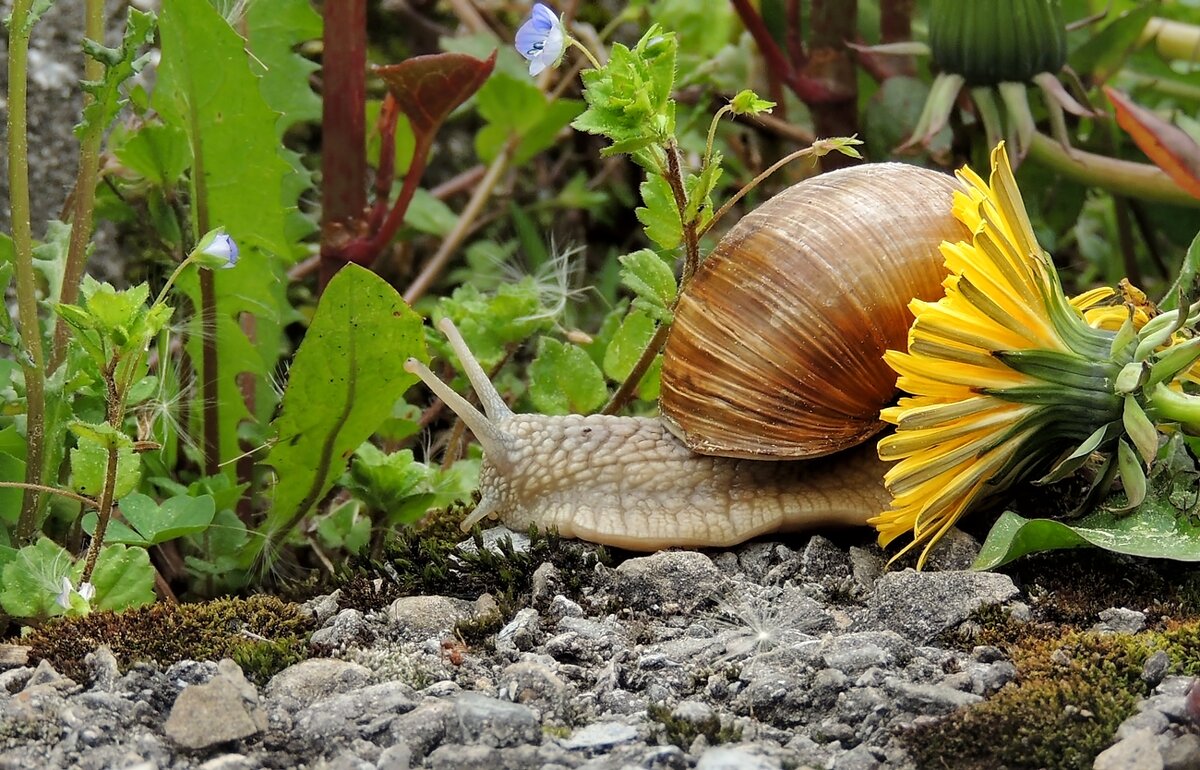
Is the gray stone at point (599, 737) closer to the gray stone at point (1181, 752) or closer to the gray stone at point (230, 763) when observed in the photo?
the gray stone at point (230, 763)

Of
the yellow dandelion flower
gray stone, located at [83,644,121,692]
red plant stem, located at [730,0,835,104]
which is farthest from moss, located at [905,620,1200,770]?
red plant stem, located at [730,0,835,104]

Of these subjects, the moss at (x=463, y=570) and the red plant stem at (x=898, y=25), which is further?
the red plant stem at (x=898, y=25)

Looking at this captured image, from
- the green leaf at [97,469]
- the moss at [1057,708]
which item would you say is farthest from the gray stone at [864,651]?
the green leaf at [97,469]

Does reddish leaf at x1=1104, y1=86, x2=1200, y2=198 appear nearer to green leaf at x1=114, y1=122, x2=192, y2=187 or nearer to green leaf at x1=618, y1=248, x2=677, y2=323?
green leaf at x1=618, y1=248, x2=677, y2=323

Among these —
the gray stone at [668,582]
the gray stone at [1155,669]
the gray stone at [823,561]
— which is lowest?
the gray stone at [823,561]

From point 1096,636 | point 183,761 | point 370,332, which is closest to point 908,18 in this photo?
point 370,332

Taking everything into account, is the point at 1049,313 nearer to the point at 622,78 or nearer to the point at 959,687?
the point at 959,687

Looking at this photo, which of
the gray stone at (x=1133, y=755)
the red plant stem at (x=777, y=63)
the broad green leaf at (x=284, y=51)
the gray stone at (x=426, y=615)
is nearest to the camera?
the gray stone at (x=1133, y=755)

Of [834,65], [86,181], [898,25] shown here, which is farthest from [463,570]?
[898,25]
